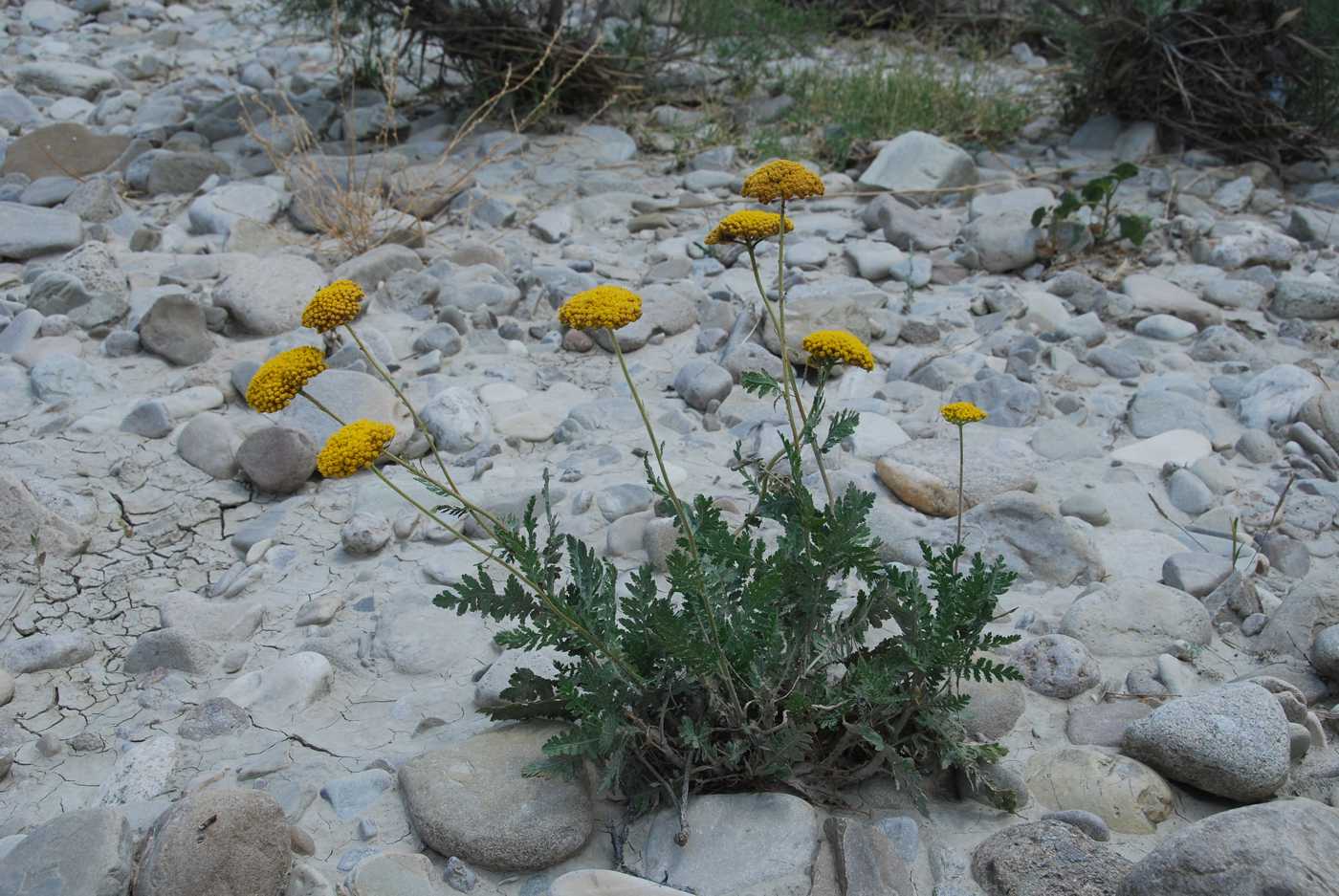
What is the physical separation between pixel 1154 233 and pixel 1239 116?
1.34 meters

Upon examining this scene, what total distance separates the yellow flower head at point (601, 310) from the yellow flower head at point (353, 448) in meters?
0.34

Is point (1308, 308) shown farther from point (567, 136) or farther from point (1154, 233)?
point (567, 136)

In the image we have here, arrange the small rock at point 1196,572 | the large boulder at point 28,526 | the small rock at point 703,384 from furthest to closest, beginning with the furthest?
the small rock at point 703,384 < the large boulder at point 28,526 < the small rock at point 1196,572

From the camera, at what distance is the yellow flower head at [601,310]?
1.78 meters

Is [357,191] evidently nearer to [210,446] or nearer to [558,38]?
[558,38]

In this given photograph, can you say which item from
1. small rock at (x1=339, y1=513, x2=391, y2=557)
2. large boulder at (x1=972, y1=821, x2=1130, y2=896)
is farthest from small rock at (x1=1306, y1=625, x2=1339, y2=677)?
small rock at (x1=339, y1=513, x2=391, y2=557)

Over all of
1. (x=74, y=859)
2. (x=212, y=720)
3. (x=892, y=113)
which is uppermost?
(x=892, y=113)

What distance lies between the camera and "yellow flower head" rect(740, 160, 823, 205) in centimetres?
200

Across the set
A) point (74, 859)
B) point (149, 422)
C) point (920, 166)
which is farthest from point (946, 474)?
point (920, 166)

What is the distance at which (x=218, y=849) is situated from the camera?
1845 millimetres

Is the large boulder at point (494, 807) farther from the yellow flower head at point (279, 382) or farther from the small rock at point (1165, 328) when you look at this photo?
the small rock at point (1165, 328)

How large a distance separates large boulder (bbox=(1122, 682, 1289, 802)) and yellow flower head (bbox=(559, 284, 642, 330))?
127 centimetres

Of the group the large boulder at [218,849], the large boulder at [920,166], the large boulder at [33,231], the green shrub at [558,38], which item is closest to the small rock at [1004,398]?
the large boulder at [920,166]

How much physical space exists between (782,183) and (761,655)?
33.1 inches
